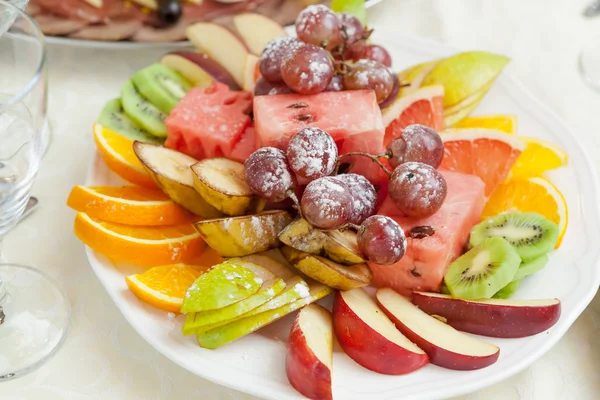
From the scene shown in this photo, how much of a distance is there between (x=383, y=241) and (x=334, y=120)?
0.33 meters

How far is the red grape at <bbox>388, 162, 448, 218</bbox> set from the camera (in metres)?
1.25

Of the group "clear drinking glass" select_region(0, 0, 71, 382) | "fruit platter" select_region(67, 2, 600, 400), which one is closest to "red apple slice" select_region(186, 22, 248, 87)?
"fruit platter" select_region(67, 2, 600, 400)

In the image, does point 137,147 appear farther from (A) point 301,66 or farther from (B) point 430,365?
(B) point 430,365

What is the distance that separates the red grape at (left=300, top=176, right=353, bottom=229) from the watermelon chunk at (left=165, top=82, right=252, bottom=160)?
0.32 meters

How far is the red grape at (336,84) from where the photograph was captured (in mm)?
1490

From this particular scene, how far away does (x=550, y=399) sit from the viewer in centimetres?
127

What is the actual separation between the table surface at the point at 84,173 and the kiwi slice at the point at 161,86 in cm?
22

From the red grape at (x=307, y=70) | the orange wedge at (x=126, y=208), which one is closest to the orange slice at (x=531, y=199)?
the red grape at (x=307, y=70)

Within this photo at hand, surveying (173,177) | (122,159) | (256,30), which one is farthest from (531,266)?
(256,30)

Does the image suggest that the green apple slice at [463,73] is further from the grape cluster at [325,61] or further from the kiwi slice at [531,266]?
the kiwi slice at [531,266]

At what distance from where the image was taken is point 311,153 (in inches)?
49.9

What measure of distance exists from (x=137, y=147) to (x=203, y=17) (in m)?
0.73

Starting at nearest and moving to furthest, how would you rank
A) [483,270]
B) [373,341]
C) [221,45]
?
[373,341] → [483,270] → [221,45]

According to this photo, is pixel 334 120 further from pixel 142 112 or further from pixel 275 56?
pixel 142 112
